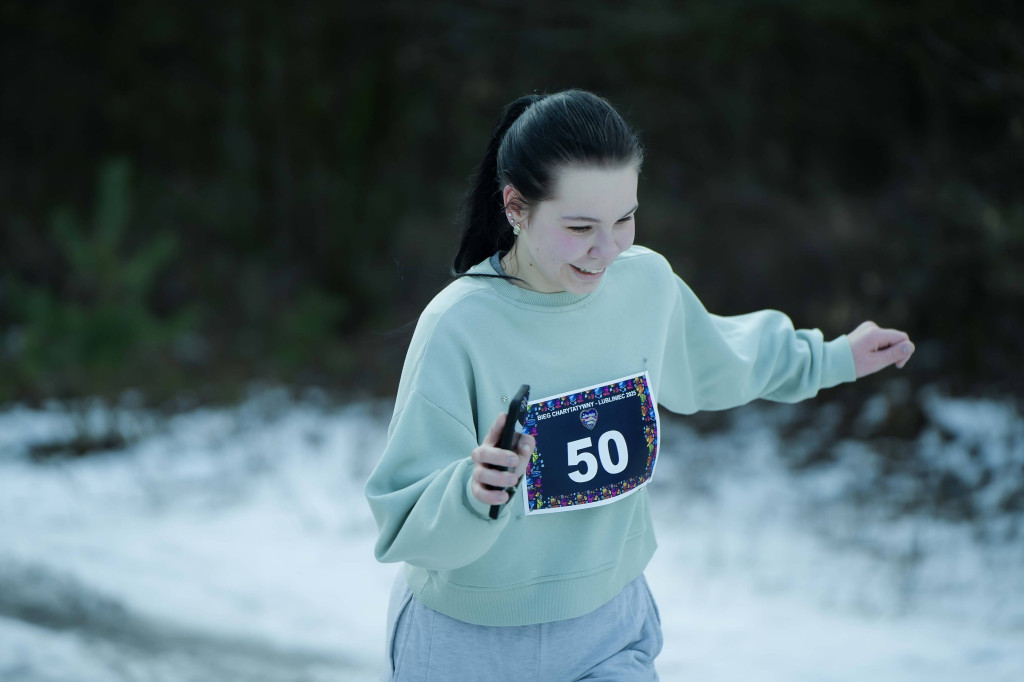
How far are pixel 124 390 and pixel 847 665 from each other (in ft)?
14.4

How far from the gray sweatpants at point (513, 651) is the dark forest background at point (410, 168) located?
2395 millimetres

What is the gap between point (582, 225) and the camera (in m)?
1.75

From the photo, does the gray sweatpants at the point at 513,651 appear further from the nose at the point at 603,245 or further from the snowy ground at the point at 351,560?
the snowy ground at the point at 351,560

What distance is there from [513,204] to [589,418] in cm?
42

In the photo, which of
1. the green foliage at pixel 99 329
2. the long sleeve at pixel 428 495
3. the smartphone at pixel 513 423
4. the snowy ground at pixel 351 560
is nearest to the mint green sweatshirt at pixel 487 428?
the long sleeve at pixel 428 495

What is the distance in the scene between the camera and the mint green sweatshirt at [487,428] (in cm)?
164

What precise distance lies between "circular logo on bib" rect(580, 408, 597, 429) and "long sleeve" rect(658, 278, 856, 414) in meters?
0.40

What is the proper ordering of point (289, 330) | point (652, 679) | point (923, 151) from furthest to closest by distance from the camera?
point (289, 330), point (923, 151), point (652, 679)

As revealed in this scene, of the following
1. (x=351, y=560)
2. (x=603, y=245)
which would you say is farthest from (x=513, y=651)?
(x=351, y=560)

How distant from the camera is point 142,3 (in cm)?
766

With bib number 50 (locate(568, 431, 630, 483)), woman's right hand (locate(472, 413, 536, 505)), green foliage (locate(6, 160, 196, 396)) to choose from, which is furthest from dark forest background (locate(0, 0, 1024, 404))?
woman's right hand (locate(472, 413, 536, 505))

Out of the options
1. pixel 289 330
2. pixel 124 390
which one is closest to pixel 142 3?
pixel 289 330

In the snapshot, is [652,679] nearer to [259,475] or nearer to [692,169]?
[259,475]

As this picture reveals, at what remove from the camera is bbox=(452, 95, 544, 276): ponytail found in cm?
198
